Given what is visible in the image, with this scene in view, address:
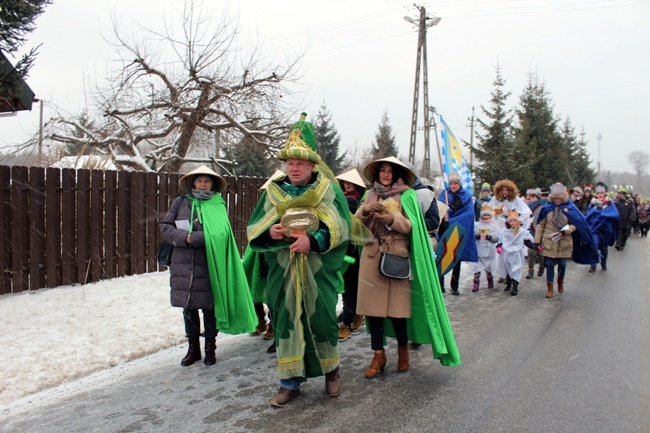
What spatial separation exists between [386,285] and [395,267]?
7.7 inches

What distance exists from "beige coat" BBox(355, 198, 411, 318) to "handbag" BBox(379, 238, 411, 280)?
55mm

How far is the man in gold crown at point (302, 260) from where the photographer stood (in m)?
3.78

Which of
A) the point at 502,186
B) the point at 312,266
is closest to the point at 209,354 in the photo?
the point at 312,266

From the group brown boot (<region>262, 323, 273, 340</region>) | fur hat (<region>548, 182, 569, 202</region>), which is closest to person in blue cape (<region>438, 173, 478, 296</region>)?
fur hat (<region>548, 182, 569, 202</region>)

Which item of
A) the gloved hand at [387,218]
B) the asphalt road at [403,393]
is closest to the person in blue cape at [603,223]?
the asphalt road at [403,393]

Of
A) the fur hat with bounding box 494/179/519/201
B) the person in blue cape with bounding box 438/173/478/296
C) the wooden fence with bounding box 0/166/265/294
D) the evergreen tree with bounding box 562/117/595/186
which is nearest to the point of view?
the wooden fence with bounding box 0/166/265/294

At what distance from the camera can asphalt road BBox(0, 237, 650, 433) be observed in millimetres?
3570

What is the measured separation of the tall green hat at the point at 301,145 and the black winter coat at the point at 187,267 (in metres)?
1.48

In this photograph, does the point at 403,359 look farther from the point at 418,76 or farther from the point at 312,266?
the point at 418,76

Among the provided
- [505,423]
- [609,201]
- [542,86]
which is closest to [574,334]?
[505,423]

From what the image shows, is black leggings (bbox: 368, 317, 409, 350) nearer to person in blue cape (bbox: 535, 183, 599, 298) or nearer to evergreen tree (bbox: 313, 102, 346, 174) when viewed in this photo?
person in blue cape (bbox: 535, 183, 599, 298)

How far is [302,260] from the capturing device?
3.81 metres

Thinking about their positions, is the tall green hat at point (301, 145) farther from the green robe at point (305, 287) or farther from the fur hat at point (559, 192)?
the fur hat at point (559, 192)

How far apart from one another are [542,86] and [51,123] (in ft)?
78.7
